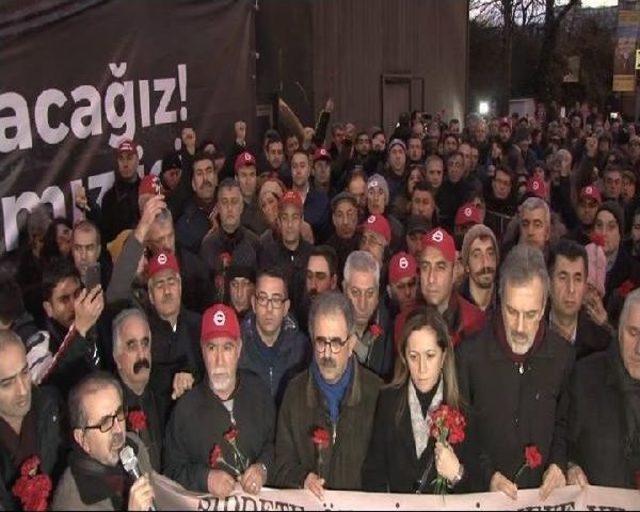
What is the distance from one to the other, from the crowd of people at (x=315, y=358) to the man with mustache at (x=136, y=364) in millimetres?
10

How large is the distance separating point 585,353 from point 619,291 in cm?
137

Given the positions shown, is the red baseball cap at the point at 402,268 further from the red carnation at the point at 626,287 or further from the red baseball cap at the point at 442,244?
the red carnation at the point at 626,287

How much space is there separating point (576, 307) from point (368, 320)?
1.19 meters

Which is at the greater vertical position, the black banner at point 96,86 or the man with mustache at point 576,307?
the black banner at point 96,86

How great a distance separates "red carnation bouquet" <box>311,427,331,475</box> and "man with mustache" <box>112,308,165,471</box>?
2.67 ft

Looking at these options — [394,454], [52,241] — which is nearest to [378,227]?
[52,241]

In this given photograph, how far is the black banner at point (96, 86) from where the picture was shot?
6.07m

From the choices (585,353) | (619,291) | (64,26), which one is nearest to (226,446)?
(585,353)

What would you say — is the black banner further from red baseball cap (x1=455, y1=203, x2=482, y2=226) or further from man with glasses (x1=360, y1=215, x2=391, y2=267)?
red baseball cap (x1=455, y1=203, x2=482, y2=226)

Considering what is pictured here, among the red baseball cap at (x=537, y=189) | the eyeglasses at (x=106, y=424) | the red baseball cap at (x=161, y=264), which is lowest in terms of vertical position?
the eyeglasses at (x=106, y=424)

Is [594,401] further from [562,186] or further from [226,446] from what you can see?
[562,186]

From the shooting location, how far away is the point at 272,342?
15.0 feet

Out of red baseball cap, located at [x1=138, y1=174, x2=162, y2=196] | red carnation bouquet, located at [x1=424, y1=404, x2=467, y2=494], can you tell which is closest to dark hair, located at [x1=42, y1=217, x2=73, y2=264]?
red baseball cap, located at [x1=138, y1=174, x2=162, y2=196]

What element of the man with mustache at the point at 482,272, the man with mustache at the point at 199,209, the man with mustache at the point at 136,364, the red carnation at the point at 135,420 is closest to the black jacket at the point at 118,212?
the man with mustache at the point at 199,209
